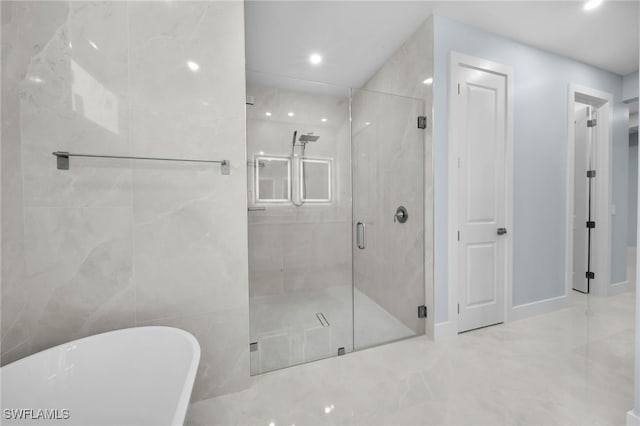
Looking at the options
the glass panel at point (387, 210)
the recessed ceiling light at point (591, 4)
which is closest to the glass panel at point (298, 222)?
the glass panel at point (387, 210)

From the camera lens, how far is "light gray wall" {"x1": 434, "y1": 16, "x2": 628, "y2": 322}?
7.12 ft

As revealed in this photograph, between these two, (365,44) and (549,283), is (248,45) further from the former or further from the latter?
(549,283)

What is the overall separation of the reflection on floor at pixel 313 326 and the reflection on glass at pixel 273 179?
2.68 ft

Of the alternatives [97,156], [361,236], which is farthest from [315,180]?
[97,156]

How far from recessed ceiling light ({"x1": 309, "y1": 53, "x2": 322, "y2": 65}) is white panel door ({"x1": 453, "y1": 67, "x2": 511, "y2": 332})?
1388 mm

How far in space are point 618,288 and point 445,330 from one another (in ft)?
9.45

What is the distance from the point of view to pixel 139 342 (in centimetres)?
117

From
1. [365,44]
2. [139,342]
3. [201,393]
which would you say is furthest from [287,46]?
[201,393]

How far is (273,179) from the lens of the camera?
6.36 ft

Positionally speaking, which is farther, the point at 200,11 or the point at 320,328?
the point at 320,328

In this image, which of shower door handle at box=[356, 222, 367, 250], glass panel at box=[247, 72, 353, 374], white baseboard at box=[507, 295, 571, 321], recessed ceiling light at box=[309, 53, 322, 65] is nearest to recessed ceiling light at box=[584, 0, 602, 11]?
glass panel at box=[247, 72, 353, 374]

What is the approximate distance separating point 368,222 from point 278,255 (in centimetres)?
83

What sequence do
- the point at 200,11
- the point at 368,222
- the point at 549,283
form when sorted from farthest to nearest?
the point at 549,283 → the point at 368,222 → the point at 200,11

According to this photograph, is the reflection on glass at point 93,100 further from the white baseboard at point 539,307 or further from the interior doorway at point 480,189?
the white baseboard at point 539,307
